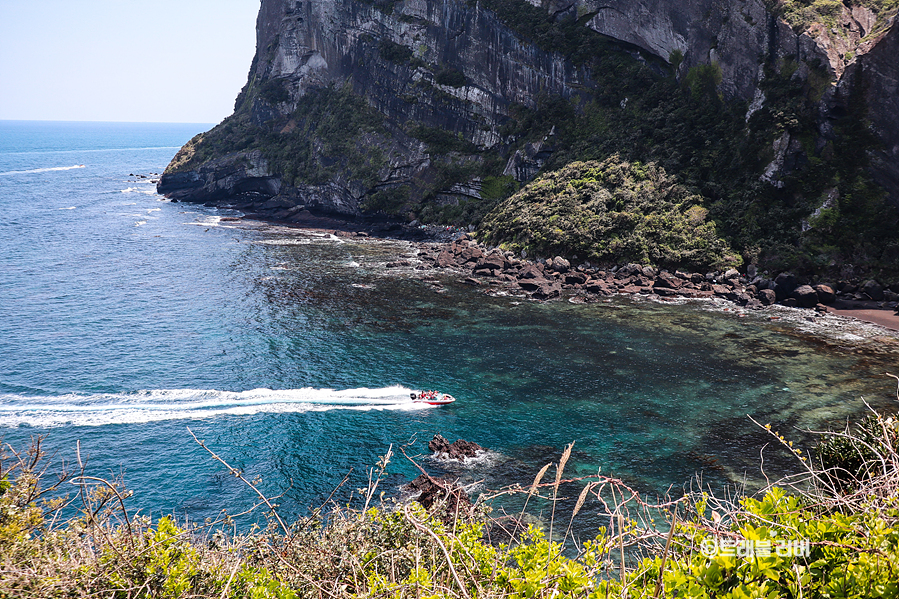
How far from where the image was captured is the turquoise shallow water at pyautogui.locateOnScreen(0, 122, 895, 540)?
29.8 meters

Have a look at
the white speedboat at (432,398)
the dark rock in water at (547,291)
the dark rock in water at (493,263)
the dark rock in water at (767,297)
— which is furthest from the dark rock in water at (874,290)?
the white speedboat at (432,398)

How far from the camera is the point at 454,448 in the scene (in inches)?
1192

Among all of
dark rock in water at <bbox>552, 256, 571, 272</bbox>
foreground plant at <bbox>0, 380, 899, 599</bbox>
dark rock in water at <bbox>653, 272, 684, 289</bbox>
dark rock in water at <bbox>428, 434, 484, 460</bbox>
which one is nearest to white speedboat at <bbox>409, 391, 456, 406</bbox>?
dark rock in water at <bbox>428, 434, 484, 460</bbox>

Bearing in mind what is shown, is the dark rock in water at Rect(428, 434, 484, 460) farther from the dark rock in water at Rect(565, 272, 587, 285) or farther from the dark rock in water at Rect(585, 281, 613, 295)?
the dark rock in water at Rect(565, 272, 587, 285)

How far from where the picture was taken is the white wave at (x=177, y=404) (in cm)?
3353

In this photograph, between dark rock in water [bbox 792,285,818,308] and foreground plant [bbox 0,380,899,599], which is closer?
foreground plant [bbox 0,380,899,599]

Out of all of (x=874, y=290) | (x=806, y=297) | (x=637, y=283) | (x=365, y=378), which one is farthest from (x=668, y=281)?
(x=365, y=378)

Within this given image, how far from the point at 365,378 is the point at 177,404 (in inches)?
479

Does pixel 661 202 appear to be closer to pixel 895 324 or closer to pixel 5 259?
pixel 895 324

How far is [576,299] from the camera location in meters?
58.0

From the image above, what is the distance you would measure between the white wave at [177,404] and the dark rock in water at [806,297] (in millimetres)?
39790

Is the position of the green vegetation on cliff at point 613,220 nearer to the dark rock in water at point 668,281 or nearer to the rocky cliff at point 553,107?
the dark rock in water at point 668,281

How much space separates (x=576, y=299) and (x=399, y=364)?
78.5 feet

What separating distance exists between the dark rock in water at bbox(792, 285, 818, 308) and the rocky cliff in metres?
6.27
